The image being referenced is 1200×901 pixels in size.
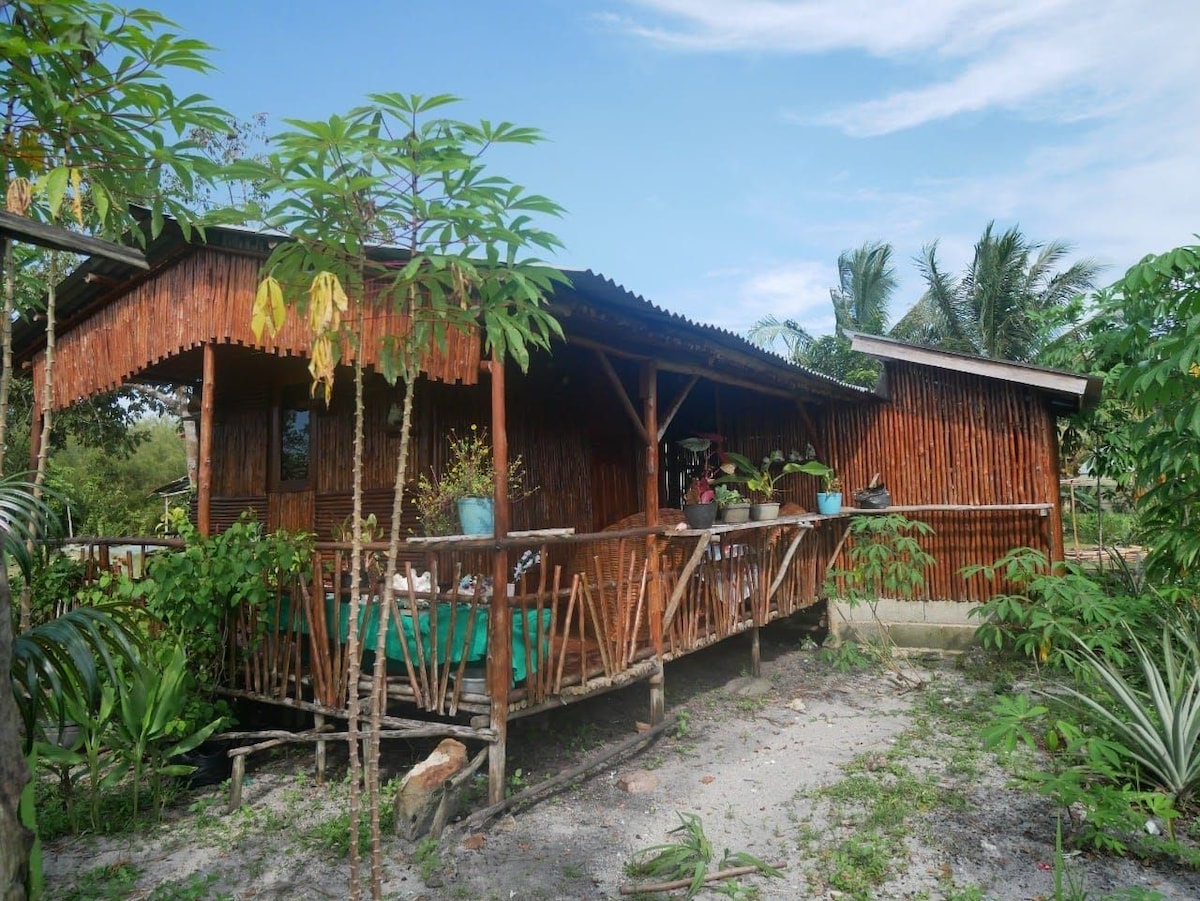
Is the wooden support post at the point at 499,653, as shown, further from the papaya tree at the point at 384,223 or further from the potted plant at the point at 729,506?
the potted plant at the point at 729,506

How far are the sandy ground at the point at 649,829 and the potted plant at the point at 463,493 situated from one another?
1.70m

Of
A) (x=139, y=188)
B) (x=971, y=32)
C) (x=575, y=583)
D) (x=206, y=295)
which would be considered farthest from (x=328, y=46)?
(x=971, y=32)

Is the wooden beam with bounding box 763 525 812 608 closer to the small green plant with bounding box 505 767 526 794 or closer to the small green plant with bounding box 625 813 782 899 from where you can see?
the small green plant with bounding box 505 767 526 794

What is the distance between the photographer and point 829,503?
840 centimetres

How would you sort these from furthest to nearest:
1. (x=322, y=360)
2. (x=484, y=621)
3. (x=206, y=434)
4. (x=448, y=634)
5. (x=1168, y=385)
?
→ (x=206, y=434) < (x=484, y=621) < (x=448, y=634) < (x=1168, y=385) < (x=322, y=360)

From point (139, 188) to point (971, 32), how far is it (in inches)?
256

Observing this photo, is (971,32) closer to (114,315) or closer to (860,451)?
(860,451)

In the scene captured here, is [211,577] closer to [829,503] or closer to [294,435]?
[294,435]

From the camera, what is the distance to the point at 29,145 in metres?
2.51

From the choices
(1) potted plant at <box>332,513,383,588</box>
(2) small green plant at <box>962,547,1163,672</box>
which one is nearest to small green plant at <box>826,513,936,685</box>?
(2) small green plant at <box>962,547,1163,672</box>

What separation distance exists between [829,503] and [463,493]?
480 centimetres

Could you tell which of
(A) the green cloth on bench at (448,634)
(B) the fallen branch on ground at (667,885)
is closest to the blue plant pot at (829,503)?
(A) the green cloth on bench at (448,634)

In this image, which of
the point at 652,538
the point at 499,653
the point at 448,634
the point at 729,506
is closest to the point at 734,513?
the point at 729,506

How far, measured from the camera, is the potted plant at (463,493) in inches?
194
